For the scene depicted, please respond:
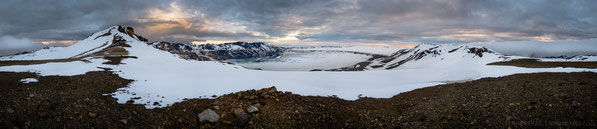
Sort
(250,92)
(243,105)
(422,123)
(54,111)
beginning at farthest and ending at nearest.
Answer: (250,92), (243,105), (422,123), (54,111)

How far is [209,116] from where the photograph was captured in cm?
1009

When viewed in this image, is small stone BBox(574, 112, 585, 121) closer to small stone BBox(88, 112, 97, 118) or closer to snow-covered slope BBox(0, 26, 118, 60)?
small stone BBox(88, 112, 97, 118)

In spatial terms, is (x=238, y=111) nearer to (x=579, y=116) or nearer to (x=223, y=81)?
(x=579, y=116)

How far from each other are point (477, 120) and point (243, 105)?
11.1m

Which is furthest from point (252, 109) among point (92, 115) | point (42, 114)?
point (42, 114)

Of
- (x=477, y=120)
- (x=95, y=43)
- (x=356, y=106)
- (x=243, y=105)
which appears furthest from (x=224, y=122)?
(x=95, y=43)

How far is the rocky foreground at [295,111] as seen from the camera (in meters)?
8.46

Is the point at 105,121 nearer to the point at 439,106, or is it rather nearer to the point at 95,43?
the point at 439,106

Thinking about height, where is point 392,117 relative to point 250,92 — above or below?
below

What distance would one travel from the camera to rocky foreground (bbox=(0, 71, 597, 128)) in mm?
8461

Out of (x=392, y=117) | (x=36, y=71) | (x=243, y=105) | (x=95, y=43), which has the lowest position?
(x=392, y=117)

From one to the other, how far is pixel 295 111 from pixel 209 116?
4.17 metres

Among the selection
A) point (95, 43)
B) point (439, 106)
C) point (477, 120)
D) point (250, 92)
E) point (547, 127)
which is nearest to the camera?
point (547, 127)

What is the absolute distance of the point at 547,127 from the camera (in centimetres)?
780
